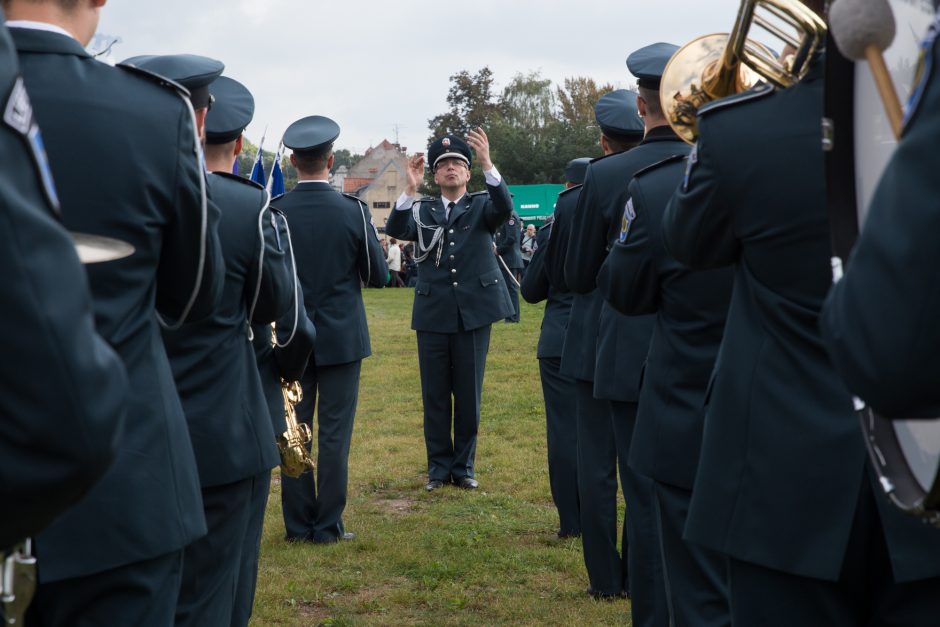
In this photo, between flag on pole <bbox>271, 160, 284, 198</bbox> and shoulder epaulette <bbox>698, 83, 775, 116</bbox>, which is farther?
flag on pole <bbox>271, 160, 284, 198</bbox>

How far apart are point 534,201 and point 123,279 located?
3710 cm

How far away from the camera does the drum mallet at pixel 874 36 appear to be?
5.45 feet

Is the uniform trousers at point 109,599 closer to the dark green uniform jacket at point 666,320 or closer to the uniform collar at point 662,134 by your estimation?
the dark green uniform jacket at point 666,320

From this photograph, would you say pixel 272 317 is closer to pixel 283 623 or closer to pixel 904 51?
pixel 283 623

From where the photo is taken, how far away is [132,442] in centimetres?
249

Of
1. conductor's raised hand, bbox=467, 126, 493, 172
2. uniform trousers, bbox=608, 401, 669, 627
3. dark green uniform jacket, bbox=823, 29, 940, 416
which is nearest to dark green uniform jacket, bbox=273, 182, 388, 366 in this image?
conductor's raised hand, bbox=467, 126, 493, 172

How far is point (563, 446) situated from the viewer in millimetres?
6574

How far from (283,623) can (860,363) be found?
423 centimetres

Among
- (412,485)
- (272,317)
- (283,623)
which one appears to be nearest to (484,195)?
(412,485)

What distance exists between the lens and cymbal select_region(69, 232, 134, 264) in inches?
64.0

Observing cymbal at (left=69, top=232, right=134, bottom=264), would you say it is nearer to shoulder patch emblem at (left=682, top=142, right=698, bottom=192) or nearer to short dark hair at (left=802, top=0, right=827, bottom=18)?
shoulder patch emblem at (left=682, top=142, right=698, bottom=192)

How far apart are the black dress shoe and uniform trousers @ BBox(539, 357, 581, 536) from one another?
4.77 ft

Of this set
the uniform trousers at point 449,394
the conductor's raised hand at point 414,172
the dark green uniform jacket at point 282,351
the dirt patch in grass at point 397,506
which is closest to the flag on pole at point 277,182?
the conductor's raised hand at point 414,172

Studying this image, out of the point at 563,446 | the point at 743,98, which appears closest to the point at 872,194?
the point at 743,98
